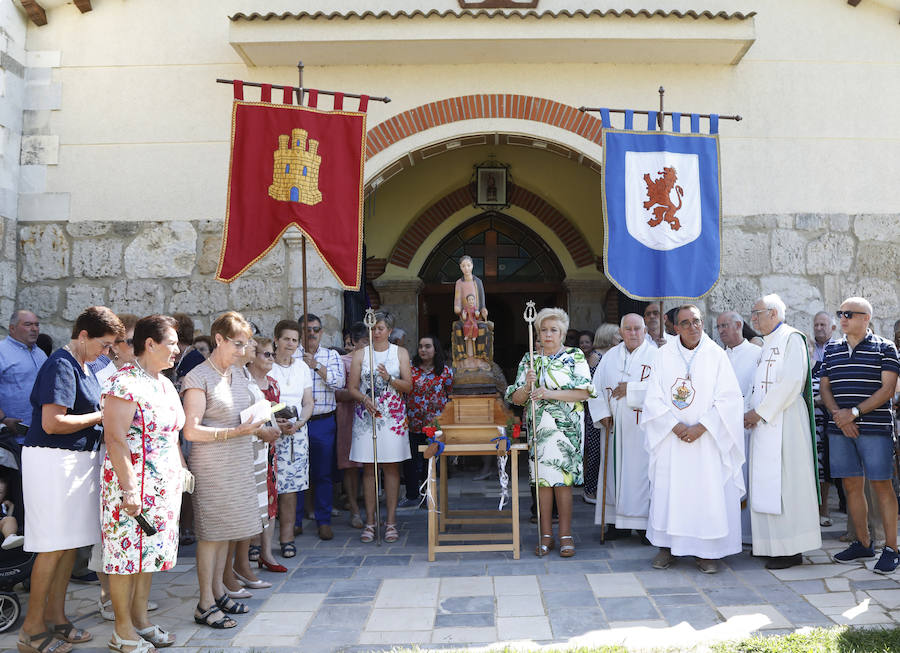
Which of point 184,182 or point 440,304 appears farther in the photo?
point 440,304

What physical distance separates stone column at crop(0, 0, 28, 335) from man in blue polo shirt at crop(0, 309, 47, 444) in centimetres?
172

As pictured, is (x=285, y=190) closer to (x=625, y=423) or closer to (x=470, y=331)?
(x=470, y=331)

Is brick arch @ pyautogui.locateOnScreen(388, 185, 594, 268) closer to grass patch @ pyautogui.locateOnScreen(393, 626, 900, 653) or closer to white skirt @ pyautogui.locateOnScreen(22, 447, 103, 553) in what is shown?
white skirt @ pyautogui.locateOnScreen(22, 447, 103, 553)

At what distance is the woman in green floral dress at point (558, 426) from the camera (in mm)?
4914

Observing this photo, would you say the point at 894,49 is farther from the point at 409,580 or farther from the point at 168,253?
the point at 168,253

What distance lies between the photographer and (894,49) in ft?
23.8

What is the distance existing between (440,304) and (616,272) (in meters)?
5.12

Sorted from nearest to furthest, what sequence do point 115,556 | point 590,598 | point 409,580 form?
point 115,556
point 590,598
point 409,580

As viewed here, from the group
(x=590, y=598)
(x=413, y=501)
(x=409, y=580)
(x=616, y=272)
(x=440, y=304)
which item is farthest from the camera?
(x=440, y=304)

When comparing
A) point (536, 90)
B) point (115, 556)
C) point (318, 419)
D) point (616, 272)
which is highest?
point (536, 90)

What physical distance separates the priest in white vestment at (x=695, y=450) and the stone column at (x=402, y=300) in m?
5.27

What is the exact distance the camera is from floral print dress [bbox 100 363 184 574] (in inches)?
131

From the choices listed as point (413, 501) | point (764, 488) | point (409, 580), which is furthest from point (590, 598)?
point (413, 501)

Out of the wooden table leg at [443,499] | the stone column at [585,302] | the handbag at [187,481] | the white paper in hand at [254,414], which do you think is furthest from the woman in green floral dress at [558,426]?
the stone column at [585,302]
